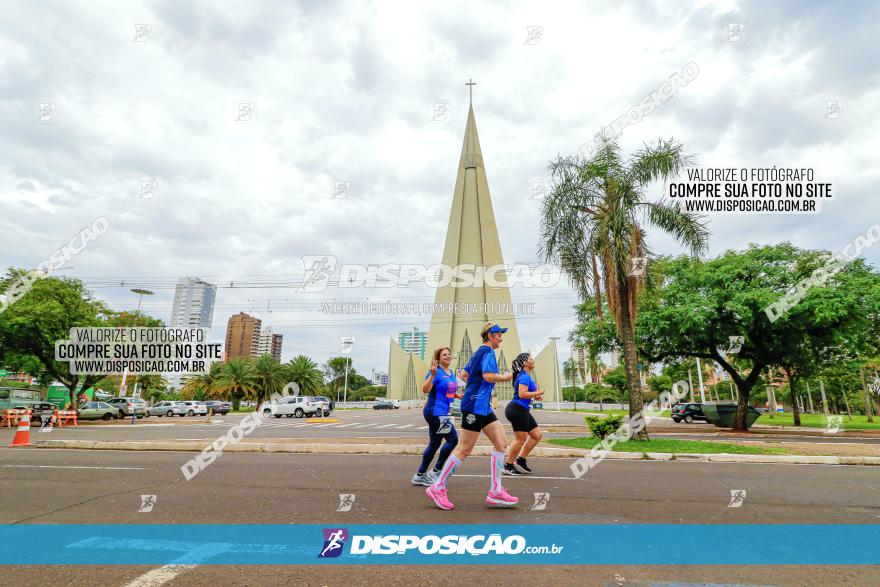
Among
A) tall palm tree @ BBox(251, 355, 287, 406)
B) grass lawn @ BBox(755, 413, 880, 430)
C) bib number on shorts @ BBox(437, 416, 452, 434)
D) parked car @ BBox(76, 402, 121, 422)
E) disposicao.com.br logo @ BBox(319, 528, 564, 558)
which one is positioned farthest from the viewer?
tall palm tree @ BBox(251, 355, 287, 406)

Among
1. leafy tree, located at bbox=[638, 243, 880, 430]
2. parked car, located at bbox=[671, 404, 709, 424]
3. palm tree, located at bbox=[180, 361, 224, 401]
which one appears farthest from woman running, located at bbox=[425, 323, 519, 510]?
palm tree, located at bbox=[180, 361, 224, 401]

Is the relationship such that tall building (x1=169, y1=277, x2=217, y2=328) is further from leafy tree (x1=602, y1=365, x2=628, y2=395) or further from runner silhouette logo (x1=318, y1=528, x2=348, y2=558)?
runner silhouette logo (x1=318, y1=528, x2=348, y2=558)

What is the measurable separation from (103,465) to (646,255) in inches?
516

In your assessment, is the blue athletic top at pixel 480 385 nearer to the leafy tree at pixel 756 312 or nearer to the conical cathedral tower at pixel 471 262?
the leafy tree at pixel 756 312

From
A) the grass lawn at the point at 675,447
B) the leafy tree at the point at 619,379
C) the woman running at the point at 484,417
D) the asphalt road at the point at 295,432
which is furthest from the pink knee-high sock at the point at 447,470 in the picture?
the leafy tree at the point at 619,379

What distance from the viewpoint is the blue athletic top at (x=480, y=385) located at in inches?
191

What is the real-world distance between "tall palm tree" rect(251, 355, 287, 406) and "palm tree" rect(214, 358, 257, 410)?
0.44 metres

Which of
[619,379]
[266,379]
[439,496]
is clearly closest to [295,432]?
[439,496]

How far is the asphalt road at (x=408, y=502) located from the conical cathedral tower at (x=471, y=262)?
2992 inches

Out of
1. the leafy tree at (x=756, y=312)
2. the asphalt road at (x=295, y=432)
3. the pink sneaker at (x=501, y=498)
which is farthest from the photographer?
the leafy tree at (x=756, y=312)

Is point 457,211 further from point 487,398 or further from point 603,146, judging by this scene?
point 487,398

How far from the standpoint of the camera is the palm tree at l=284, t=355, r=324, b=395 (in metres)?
51.3

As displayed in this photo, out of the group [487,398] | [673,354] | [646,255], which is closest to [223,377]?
[673,354]

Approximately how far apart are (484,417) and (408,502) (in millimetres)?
1300
